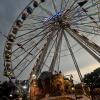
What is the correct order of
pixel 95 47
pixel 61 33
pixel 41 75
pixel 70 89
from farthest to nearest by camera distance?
pixel 41 75 → pixel 70 89 → pixel 61 33 → pixel 95 47

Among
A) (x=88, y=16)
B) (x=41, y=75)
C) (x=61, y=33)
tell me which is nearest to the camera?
(x=88, y=16)

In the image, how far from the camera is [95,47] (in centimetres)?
2105

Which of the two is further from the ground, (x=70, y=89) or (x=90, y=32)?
(x=90, y=32)

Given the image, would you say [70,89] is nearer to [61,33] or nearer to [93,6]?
[61,33]

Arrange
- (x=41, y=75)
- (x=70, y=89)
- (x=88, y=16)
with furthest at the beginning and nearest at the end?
1. (x=41, y=75)
2. (x=70, y=89)
3. (x=88, y=16)

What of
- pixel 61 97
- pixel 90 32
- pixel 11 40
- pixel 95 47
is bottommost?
pixel 61 97

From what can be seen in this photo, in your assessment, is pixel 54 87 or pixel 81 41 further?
pixel 54 87

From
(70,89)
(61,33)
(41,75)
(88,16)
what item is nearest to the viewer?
(88,16)

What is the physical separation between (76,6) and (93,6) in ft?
7.39

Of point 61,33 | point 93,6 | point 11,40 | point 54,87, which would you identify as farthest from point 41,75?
point 93,6

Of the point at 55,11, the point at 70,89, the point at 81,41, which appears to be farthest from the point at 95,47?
the point at 70,89

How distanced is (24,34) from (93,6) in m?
7.65

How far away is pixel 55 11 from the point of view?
25.2 metres

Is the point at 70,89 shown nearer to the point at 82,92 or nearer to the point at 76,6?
the point at 82,92
